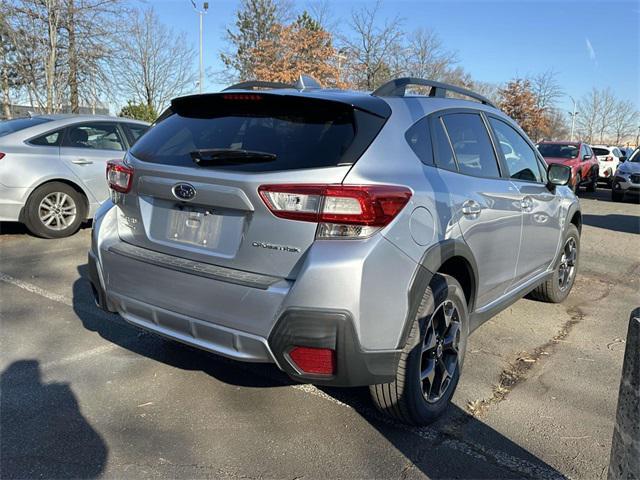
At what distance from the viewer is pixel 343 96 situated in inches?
108

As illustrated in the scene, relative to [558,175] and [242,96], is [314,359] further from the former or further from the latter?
[558,175]

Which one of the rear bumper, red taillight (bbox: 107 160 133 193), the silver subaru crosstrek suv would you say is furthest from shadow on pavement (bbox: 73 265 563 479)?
red taillight (bbox: 107 160 133 193)

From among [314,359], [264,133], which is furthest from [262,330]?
[264,133]

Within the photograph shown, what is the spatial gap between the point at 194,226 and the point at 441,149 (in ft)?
4.67

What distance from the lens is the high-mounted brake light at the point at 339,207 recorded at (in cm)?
229

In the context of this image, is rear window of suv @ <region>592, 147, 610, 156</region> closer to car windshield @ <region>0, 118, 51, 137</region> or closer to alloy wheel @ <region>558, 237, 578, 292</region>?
alloy wheel @ <region>558, 237, 578, 292</region>

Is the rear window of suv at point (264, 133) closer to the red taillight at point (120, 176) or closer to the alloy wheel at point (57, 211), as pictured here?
the red taillight at point (120, 176)

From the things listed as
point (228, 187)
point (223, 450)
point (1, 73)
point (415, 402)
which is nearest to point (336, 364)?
point (415, 402)

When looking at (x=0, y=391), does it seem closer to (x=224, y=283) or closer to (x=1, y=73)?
(x=224, y=283)

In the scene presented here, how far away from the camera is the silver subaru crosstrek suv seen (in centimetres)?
230

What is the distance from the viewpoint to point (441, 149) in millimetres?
2980

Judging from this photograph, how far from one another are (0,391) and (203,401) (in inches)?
46.5

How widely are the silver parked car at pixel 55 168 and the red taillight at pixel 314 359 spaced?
5.63 m

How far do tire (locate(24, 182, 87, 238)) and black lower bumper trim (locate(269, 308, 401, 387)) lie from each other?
5.57 m
